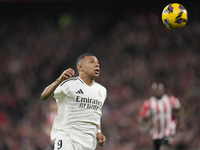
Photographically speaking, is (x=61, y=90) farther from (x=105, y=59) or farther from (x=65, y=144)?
(x=105, y=59)

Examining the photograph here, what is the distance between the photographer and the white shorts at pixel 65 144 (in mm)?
3582

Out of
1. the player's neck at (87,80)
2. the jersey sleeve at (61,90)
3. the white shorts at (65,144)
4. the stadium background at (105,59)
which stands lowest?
the white shorts at (65,144)

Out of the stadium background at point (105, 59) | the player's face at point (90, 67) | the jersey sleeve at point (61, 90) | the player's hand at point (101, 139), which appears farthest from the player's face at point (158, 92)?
the jersey sleeve at point (61, 90)

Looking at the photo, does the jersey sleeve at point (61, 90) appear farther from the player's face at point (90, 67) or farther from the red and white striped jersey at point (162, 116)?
the red and white striped jersey at point (162, 116)

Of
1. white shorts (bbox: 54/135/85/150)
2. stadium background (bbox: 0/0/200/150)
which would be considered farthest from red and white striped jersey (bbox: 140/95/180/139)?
white shorts (bbox: 54/135/85/150)

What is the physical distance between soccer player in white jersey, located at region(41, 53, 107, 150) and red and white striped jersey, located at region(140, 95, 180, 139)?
3722 mm

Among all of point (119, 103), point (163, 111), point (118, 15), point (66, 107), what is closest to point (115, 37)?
point (118, 15)

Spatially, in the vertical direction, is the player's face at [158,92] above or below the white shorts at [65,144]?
above

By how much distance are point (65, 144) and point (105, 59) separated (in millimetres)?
8734

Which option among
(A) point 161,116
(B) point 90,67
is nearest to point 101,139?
(B) point 90,67

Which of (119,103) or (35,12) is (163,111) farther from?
(35,12)

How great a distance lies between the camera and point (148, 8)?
1270 centimetres

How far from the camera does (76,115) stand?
379 centimetres

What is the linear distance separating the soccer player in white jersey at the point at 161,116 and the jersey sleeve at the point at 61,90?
13.3 ft
